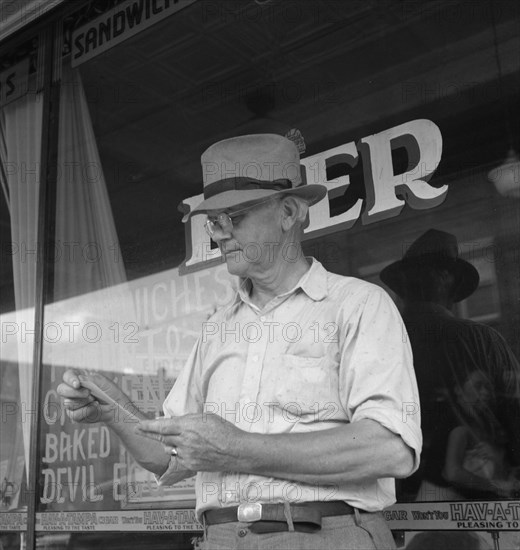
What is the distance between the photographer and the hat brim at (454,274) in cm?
257

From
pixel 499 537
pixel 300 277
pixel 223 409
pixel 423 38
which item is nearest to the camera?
pixel 223 409

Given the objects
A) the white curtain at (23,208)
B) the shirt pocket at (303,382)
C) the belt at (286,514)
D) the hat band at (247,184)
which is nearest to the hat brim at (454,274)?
the hat band at (247,184)

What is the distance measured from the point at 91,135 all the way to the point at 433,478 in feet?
7.56

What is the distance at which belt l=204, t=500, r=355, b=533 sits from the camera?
5.43 feet

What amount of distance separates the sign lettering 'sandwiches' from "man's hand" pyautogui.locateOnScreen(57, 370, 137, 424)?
2.12 meters

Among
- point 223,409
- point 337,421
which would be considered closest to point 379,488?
point 337,421

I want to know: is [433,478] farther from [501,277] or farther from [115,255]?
[115,255]

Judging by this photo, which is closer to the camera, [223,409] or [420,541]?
[223,409]

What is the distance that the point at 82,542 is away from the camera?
3.06 meters

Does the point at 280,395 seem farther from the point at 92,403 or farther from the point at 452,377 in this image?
the point at 452,377

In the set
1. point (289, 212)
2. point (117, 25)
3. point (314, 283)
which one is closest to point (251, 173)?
point (289, 212)

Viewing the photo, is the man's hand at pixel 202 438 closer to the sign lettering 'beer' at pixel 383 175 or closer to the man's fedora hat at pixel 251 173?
the man's fedora hat at pixel 251 173

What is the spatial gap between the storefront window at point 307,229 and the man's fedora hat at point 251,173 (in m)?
0.64

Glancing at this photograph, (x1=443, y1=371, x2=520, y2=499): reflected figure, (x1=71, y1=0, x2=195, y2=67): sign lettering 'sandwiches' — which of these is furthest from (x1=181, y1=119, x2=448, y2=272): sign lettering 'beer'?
(x1=71, y1=0, x2=195, y2=67): sign lettering 'sandwiches'
